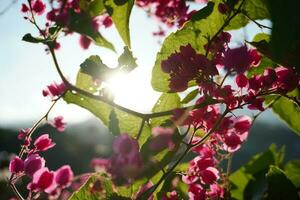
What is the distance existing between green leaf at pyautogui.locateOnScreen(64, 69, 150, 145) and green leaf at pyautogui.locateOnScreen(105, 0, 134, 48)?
0.97 feet

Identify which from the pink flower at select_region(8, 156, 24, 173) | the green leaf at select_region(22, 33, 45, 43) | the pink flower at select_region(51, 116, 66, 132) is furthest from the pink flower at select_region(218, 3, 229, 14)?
the pink flower at select_region(51, 116, 66, 132)

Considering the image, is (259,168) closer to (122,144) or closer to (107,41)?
(107,41)

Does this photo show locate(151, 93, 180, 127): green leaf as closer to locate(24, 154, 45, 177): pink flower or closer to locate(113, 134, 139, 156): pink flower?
locate(24, 154, 45, 177): pink flower


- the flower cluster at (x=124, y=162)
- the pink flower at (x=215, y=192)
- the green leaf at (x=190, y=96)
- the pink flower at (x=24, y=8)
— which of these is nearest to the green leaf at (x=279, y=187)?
the pink flower at (x=215, y=192)

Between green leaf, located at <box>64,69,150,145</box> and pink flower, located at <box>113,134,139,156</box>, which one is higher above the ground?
pink flower, located at <box>113,134,139,156</box>

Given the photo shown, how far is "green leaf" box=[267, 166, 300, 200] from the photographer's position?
62.8 inches

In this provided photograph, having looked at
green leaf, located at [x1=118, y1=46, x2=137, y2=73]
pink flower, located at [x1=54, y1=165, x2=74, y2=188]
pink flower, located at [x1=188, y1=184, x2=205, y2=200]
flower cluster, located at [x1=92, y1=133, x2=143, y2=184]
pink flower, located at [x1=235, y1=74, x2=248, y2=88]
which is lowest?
pink flower, located at [x1=188, y1=184, x2=205, y2=200]

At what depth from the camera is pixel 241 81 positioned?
4.53 ft

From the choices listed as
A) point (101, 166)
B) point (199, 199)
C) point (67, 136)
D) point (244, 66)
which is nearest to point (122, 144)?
point (101, 166)

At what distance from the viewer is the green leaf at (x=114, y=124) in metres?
1.64

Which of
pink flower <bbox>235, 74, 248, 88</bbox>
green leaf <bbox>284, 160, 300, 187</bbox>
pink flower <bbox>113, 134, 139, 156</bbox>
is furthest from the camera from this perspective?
green leaf <bbox>284, 160, 300, 187</bbox>

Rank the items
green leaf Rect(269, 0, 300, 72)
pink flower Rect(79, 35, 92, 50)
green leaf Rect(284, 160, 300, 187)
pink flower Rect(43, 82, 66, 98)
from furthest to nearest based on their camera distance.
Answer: pink flower Rect(79, 35, 92, 50), green leaf Rect(284, 160, 300, 187), pink flower Rect(43, 82, 66, 98), green leaf Rect(269, 0, 300, 72)

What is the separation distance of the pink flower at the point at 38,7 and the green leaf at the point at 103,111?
0.33 metres

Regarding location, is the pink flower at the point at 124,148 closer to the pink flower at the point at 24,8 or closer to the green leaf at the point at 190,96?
the green leaf at the point at 190,96
